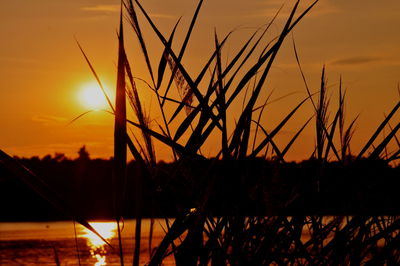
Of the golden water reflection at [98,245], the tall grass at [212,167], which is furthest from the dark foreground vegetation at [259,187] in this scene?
the golden water reflection at [98,245]

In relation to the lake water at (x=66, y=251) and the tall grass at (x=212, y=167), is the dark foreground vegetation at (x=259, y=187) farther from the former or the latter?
the lake water at (x=66, y=251)

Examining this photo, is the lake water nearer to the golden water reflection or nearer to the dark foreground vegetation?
the golden water reflection

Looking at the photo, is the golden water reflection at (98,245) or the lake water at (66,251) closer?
the lake water at (66,251)

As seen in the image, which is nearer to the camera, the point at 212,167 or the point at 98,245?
the point at 212,167

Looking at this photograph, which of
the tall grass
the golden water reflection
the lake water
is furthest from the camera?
the golden water reflection

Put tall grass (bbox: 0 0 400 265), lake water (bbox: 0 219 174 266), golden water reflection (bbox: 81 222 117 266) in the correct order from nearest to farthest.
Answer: tall grass (bbox: 0 0 400 265)
lake water (bbox: 0 219 174 266)
golden water reflection (bbox: 81 222 117 266)

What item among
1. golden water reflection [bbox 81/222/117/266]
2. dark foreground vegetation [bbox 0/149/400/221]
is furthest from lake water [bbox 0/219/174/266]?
dark foreground vegetation [bbox 0/149/400/221]

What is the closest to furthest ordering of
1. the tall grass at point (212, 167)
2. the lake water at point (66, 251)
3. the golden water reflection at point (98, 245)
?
1. the tall grass at point (212, 167)
2. the lake water at point (66, 251)
3. the golden water reflection at point (98, 245)

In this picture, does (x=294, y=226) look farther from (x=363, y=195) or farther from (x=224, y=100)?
(x=224, y=100)

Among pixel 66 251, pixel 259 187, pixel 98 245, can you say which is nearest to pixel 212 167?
pixel 259 187

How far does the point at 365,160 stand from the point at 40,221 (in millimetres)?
66281

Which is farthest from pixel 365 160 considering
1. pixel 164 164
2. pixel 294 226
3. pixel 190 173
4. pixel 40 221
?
pixel 40 221

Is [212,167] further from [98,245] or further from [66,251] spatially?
[98,245]

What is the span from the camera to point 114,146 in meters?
1.88
